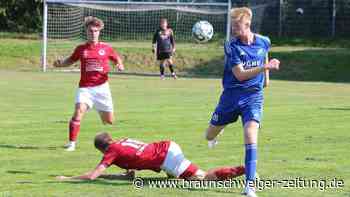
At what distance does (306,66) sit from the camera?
38.8 meters

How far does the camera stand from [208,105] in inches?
865

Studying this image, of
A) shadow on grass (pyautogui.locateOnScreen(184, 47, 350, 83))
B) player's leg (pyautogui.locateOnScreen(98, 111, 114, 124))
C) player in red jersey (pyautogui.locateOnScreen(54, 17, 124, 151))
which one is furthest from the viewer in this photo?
shadow on grass (pyautogui.locateOnScreen(184, 47, 350, 83))

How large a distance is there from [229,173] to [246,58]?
1363mm

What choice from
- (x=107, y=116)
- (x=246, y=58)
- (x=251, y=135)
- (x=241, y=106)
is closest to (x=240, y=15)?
(x=246, y=58)

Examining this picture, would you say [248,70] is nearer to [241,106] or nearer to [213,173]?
[241,106]

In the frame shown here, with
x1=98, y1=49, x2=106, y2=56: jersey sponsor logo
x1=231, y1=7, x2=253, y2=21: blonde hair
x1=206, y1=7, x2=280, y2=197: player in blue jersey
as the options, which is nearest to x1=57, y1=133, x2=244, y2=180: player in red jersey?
x1=206, y1=7, x2=280, y2=197: player in blue jersey

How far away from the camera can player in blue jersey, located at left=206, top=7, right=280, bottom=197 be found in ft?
32.7

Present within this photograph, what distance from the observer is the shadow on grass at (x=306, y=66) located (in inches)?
1475

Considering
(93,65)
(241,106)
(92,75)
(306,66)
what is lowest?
(306,66)

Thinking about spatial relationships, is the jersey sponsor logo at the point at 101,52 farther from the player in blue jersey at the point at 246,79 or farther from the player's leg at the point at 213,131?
the player in blue jersey at the point at 246,79

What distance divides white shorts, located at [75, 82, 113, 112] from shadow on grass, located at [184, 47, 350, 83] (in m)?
23.0

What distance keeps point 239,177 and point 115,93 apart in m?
14.6

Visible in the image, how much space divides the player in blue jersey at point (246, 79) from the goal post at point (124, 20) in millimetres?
30119

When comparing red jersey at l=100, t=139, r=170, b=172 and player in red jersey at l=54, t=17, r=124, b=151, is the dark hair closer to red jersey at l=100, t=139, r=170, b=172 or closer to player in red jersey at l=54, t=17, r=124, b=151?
red jersey at l=100, t=139, r=170, b=172
